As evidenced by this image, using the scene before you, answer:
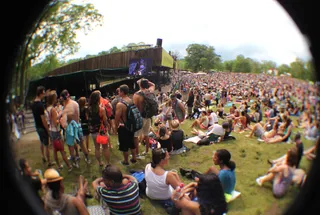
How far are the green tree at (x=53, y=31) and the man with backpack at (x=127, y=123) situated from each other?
81cm

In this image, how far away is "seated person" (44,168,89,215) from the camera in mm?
1527

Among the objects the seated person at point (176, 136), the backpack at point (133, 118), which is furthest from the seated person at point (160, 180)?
the backpack at point (133, 118)

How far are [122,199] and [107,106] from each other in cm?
114

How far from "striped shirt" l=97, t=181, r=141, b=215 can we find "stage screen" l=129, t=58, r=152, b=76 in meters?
1.36

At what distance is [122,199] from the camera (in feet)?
7.64

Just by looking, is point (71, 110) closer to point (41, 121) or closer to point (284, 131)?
point (41, 121)

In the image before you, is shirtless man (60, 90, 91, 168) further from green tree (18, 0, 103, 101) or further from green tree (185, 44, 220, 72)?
green tree (185, 44, 220, 72)

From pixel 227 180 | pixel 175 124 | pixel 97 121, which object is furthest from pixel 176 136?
pixel 97 121

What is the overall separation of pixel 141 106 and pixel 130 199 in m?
1.13

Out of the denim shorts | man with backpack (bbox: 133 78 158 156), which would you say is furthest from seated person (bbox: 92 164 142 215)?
the denim shorts

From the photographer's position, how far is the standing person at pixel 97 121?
1798 millimetres

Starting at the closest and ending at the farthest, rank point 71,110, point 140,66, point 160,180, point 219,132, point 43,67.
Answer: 1. point 43,67
2. point 71,110
3. point 140,66
4. point 219,132
5. point 160,180

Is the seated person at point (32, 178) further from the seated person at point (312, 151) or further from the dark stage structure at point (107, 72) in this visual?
the seated person at point (312, 151)

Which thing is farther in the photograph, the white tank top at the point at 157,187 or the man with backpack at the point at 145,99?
the white tank top at the point at 157,187
